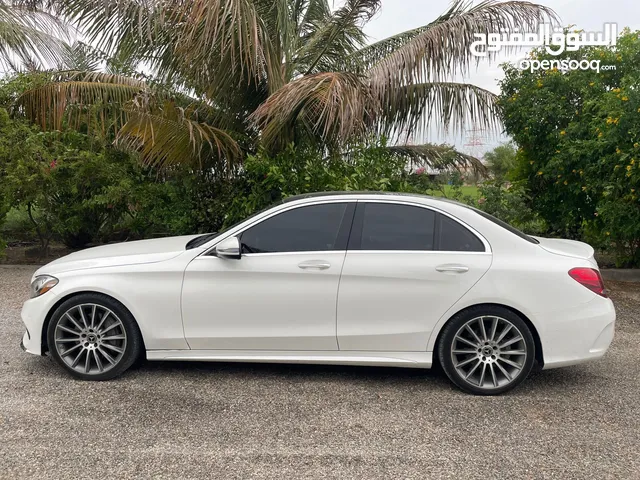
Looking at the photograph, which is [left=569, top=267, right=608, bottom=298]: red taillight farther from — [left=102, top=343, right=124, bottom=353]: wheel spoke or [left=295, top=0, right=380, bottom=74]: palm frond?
[left=295, top=0, right=380, bottom=74]: palm frond

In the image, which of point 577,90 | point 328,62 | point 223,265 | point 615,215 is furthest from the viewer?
point 328,62

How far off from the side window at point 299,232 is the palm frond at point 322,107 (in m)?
2.57

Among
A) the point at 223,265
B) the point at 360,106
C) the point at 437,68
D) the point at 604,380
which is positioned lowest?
the point at 604,380

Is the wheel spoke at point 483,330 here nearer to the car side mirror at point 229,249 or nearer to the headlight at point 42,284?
the car side mirror at point 229,249

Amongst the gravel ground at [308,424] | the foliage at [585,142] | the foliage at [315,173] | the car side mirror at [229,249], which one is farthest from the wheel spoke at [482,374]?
the foliage at [585,142]

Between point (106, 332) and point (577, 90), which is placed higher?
point (577, 90)

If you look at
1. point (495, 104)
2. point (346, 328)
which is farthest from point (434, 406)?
point (495, 104)

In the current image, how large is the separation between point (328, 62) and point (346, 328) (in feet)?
21.6

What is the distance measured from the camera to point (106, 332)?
471 cm

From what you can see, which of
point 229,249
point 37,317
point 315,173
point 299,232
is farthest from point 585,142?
point 37,317

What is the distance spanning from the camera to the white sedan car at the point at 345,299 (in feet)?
14.9

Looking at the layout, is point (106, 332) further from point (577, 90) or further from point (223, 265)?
point (577, 90)

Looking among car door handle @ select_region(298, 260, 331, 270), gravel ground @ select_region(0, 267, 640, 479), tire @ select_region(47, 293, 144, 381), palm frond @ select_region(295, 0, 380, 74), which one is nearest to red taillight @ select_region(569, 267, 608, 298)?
gravel ground @ select_region(0, 267, 640, 479)

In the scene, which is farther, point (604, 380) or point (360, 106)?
point (360, 106)
